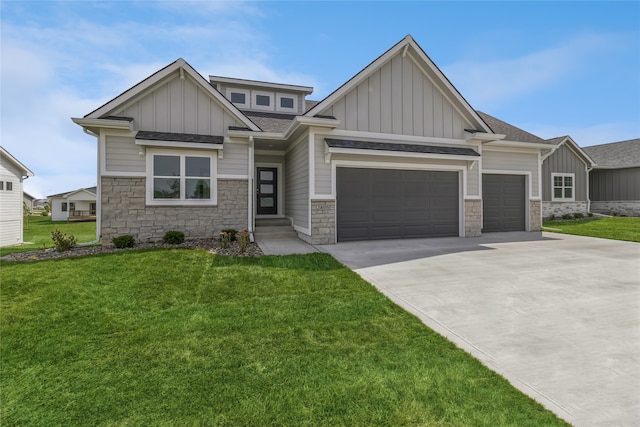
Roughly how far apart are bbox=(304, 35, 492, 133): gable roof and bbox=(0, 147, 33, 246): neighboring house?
1684 centimetres

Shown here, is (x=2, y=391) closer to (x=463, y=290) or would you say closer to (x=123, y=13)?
(x=463, y=290)

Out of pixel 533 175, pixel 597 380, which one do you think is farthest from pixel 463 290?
pixel 533 175

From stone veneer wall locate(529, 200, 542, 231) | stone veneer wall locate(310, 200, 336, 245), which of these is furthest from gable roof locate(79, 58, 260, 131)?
stone veneer wall locate(529, 200, 542, 231)

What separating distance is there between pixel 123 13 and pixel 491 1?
415 inches

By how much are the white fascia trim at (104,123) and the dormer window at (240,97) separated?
22.7 feet

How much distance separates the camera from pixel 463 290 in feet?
17.6

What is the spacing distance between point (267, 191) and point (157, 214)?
461 cm

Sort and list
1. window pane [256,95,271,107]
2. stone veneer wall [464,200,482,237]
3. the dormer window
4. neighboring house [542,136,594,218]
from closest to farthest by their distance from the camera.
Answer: stone veneer wall [464,200,482,237]
the dormer window
window pane [256,95,271,107]
neighboring house [542,136,594,218]

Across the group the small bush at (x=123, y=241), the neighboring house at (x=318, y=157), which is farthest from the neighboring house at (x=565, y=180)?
the small bush at (x=123, y=241)

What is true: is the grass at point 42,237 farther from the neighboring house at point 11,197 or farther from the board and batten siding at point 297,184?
the board and batten siding at point 297,184

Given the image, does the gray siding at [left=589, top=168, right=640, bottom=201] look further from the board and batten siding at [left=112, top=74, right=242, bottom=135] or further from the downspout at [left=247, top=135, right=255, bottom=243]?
the board and batten siding at [left=112, top=74, right=242, bottom=135]

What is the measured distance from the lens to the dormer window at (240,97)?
15555 millimetres

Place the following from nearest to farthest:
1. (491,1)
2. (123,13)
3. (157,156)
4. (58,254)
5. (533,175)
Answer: (123,13)
(58,254)
(491,1)
(157,156)
(533,175)

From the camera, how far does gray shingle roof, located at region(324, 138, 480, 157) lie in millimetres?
9703
